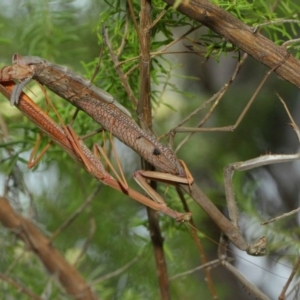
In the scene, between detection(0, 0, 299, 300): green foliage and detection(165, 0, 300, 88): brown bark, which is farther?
detection(0, 0, 299, 300): green foliage

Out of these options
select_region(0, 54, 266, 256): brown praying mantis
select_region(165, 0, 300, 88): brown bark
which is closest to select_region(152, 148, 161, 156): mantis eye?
select_region(0, 54, 266, 256): brown praying mantis

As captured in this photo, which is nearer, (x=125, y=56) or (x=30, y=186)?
(x=125, y=56)

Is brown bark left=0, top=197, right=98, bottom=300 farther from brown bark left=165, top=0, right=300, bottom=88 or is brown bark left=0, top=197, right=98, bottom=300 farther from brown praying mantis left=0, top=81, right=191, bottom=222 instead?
brown bark left=165, top=0, right=300, bottom=88

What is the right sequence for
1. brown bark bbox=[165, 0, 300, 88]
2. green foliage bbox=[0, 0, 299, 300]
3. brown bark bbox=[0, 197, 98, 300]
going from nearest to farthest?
brown bark bbox=[165, 0, 300, 88], brown bark bbox=[0, 197, 98, 300], green foliage bbox=[0, 0, 299, 300]

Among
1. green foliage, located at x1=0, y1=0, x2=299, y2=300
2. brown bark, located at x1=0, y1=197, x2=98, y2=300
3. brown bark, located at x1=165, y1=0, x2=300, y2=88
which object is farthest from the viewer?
green foliage, located at x1=0, y1=0, x2=299, y2=300

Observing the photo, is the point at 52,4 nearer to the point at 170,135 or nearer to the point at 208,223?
the point at 170,135

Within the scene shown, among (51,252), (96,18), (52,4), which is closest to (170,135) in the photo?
(51,252)

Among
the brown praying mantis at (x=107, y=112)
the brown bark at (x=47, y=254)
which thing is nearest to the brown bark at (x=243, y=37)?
the brown praying mantis at (x=107, y=112)

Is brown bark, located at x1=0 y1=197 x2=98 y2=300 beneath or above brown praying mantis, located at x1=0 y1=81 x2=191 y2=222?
beneath

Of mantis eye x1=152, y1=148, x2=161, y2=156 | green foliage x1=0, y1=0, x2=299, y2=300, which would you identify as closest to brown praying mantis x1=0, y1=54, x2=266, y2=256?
mantis eye x1=152, y1=148, x2=161, y2=156
